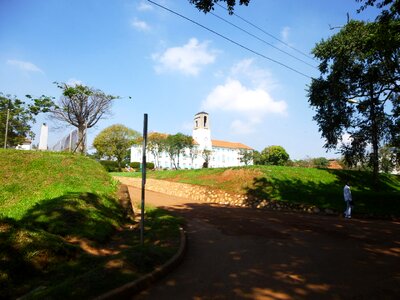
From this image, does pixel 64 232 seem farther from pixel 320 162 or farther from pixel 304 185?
pixel 320 162

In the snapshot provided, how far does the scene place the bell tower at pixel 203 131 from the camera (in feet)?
302

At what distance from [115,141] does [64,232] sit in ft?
178

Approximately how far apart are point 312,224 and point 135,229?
6.70 meters

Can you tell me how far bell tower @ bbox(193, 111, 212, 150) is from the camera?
302ft

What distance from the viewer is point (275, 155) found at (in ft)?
259

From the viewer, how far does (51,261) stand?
5.73 meters

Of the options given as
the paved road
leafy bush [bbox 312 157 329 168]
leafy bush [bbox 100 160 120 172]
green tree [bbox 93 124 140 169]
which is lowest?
the paved road

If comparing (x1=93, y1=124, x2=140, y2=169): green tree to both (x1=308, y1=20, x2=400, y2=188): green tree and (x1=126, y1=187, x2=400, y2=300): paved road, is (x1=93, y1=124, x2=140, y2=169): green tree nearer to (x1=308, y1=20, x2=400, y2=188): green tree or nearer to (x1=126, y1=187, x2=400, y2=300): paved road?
(x1=308, y1=20, x2=400, y2=188): green tree

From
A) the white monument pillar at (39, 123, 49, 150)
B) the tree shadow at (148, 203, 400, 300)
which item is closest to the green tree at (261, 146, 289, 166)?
the white monument pillar at (39, 123, 49, 150)

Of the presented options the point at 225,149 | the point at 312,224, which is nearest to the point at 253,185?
the point at 312,224

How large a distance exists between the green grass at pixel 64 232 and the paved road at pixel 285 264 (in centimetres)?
76

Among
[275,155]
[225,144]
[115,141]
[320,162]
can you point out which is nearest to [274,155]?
[275,155]

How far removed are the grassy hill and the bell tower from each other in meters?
61.2

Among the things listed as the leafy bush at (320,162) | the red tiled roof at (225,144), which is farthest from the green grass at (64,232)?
the red tiled roof at (225,144)
